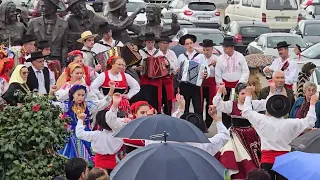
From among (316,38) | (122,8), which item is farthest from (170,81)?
(316,38)

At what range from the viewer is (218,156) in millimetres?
10875

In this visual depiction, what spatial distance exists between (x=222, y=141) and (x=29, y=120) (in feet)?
7.17

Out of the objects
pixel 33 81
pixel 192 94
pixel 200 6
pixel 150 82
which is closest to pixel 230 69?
pixel 192 94

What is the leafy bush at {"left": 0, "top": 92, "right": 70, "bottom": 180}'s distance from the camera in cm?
810

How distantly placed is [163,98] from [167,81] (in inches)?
13.2

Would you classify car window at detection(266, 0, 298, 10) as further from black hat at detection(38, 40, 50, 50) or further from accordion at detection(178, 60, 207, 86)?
black hat at detection(38, 40, 50, 50)

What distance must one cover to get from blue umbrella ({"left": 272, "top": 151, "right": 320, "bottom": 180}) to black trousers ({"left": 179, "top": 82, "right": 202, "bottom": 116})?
6901mm

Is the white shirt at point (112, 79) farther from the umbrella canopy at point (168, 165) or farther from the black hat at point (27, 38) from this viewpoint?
the umbrella canopy at point (168, 165)

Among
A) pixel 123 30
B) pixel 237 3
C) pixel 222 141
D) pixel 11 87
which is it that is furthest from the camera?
pixel 237 3

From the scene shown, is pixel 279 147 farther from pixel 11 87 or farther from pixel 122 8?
pixel 122 8

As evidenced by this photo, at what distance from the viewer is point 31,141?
328 inches

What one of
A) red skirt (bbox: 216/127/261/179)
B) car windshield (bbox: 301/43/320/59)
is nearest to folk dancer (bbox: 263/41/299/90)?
red skirt (bbox: 216/127/261/179)

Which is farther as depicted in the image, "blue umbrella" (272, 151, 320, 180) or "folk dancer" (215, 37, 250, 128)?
"folk dancer" (215, 37, 250, 128)

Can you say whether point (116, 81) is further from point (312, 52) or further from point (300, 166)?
point (312, 52)
